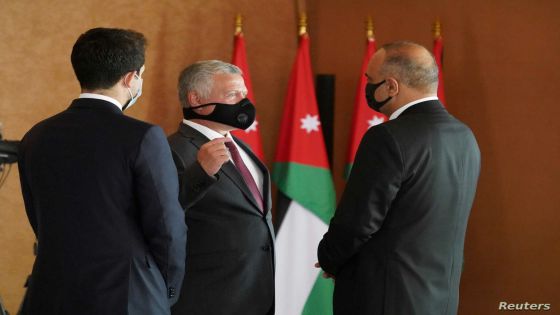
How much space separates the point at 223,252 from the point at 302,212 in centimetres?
154

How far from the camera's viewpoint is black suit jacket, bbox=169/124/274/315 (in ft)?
7.84

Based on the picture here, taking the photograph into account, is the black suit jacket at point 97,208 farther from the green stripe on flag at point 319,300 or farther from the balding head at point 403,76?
the green stripe on flag at point 319,300

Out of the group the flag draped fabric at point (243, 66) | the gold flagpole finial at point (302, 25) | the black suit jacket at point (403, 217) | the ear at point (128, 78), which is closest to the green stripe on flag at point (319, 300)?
the flag draped fabric at point (243, 66)

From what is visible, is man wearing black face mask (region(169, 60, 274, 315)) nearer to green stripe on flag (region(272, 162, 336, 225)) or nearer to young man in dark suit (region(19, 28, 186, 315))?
young man in dark suit (region(19, 28, 186, 315))

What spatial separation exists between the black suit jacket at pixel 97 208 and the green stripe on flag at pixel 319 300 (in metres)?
2.16

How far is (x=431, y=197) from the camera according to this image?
7.00ft

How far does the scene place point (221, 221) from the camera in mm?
2406

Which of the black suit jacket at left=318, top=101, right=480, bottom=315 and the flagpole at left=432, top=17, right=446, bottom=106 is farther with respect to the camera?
the flagpole at left=432, top=17, right=446, bottom=106

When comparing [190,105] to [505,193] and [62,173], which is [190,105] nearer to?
[62,173]

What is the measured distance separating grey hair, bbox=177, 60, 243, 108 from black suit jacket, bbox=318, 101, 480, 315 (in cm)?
70

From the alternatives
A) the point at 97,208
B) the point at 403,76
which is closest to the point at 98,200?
the point at 97,208

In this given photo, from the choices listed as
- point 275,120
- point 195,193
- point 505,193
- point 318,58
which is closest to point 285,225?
point 275,120

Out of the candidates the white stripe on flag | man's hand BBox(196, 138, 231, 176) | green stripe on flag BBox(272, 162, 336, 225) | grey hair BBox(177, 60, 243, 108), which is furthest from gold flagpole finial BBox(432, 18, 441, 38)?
man's hand BBox(196, 138, 231, 176)

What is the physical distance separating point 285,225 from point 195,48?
121 centimetres
